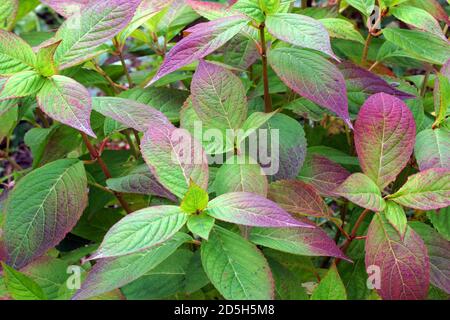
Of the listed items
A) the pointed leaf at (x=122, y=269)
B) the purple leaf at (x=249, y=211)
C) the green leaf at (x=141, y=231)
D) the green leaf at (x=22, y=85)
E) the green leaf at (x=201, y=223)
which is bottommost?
the pointed leaf at (x=122, y=269)

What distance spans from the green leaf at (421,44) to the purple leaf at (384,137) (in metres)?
0.19

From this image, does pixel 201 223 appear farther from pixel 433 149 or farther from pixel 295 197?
pixel 433 149

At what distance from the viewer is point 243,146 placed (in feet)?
2.74

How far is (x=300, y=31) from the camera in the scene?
31.2 inches

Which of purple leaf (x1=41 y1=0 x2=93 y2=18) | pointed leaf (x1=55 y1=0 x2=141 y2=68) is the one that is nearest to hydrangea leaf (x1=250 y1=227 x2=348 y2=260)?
pointed leaf (x1=55 y1=0 x2=141 y2=68)

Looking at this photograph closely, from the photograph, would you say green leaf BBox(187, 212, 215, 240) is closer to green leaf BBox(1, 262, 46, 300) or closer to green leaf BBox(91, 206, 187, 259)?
green leaf BBox(91, 206, 187, 259)

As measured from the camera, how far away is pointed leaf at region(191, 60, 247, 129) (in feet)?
2.72

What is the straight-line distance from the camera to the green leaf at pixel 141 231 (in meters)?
0.66

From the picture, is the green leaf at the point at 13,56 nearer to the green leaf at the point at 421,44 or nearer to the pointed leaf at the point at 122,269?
the pointed leaf at the point at 122,269

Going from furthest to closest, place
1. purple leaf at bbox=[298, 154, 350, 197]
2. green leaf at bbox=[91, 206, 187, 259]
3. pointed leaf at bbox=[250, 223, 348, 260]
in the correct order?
purple leaf at bbox=[298, 154, 350, 197], pointed leaf at bbox=[250, 223, 348, 260], green leaf at bbox=[91, 206, 187, 259]

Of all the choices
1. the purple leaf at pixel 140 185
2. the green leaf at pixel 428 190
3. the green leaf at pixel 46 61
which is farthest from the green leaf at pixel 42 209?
the green leaf at pixel 428 190

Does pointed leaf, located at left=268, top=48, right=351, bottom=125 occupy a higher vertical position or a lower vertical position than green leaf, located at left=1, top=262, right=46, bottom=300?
higher

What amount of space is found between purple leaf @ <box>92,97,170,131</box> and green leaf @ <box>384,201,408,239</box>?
0.32 meters
